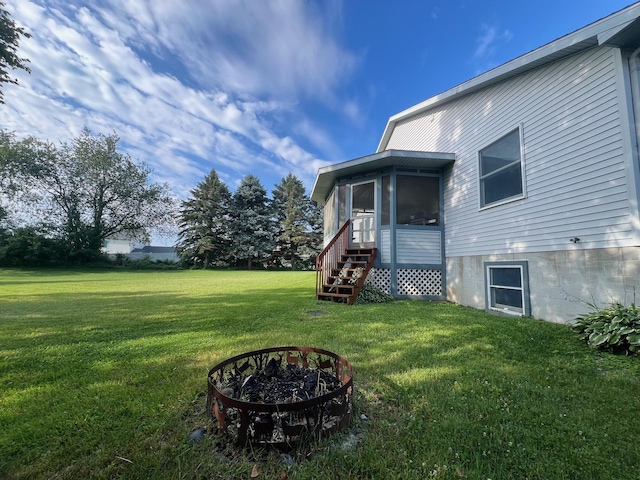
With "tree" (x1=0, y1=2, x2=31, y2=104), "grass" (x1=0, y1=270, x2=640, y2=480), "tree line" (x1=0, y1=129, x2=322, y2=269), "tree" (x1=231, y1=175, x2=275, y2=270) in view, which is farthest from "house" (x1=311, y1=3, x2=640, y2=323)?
"tree line" (x1=0, y1=129, x2=322, y2=269)

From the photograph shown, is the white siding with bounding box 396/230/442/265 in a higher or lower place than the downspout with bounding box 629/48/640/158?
lower

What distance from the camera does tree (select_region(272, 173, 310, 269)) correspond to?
29422mm

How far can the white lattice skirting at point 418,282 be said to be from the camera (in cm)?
775

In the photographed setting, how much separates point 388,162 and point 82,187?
91.4ft

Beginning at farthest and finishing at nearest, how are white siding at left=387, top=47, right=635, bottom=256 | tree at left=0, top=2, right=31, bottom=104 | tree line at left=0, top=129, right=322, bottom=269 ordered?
1. tree line at left=0, top=129, right=322, bottom=269
2. tree at left=0, top=2, right=31, bottom=104
3. white siding at left=387, top=47, right=635, bottom=256

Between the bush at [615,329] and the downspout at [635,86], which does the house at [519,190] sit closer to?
the downspout at [635,86]

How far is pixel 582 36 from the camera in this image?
13.8ft

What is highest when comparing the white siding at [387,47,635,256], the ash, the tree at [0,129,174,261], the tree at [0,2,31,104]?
the tree at [0,129,174,261]

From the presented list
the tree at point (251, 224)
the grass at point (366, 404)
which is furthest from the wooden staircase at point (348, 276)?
the tree at point (251, 224)

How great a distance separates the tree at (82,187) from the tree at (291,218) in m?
12.7

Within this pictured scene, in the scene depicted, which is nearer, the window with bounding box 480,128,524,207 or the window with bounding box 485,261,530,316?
the window with bounding box 485,261,530,316

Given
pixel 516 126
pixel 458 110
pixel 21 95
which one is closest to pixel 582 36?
pixel 516 126

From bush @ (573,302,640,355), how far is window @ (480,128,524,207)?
102 inches

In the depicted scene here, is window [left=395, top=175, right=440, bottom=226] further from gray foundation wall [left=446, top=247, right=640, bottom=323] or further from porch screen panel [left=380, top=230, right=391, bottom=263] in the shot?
gray foundation wall [left=446, top=247, right=640, bottom=323]
